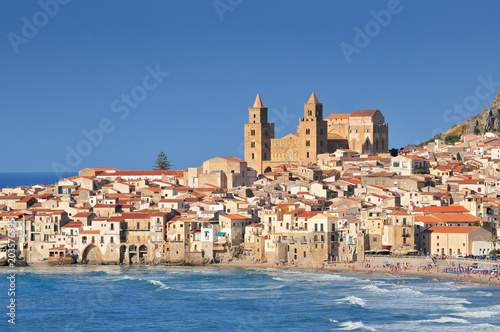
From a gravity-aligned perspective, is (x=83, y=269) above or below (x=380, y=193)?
below

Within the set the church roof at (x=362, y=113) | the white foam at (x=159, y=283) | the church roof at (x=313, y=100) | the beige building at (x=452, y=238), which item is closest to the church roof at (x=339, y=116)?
the church roof at (x=362, y=113)

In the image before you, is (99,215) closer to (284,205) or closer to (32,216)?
(32,216)

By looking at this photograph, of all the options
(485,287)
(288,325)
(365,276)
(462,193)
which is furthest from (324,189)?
(288,325)

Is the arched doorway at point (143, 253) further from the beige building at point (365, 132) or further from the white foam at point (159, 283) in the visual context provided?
the beige building at point (365, 132)

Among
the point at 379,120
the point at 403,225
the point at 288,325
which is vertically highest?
the point at 379,120

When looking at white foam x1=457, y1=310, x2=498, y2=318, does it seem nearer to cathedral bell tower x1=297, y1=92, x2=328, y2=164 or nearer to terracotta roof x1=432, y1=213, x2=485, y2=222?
terracotta roof x1=432, y1=213, x2=485, y2=222
